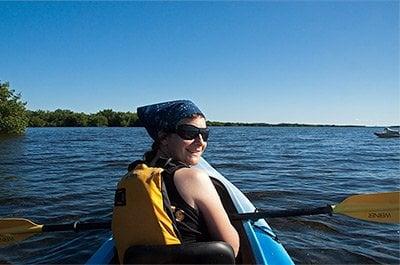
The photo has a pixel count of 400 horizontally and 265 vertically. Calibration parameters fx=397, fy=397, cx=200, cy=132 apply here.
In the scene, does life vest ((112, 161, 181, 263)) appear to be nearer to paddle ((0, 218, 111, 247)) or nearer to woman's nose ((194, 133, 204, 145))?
woman's nose ((194, 133, 204, 145))

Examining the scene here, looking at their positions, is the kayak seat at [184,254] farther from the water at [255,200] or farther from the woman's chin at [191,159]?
the water at [255,200]

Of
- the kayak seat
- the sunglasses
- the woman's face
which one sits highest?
the sunglasses

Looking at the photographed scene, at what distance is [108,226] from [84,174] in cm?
850

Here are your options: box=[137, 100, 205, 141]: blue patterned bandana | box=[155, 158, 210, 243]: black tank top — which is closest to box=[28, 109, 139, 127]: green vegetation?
box=[137, 100, 205, 141]: blue patterned bandana

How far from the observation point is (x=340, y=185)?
9.69 meters

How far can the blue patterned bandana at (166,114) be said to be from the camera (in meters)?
2.20

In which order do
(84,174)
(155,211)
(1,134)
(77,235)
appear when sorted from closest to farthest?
1. (155,211)
2. (77,235)
3. (84,174)
4. (1,134)

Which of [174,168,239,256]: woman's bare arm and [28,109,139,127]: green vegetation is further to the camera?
[28,109,139,127]: green vegetation

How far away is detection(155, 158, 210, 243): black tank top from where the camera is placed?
1.95m

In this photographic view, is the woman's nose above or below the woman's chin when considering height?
above

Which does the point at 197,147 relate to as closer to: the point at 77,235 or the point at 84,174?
the point at 77,235

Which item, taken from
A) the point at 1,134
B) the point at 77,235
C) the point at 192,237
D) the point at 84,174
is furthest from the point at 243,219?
the point at 1,134

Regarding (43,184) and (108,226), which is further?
(43,184)

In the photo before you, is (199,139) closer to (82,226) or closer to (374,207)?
(82,226)
